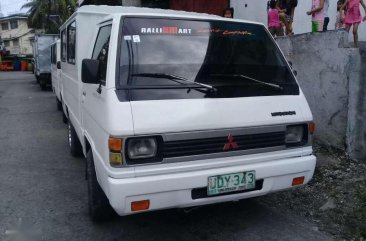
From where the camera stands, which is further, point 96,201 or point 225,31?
point 225,31

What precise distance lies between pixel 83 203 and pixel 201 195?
6.21 feet

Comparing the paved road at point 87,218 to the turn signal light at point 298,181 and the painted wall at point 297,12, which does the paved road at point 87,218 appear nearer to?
the turn signal light at point 298,181

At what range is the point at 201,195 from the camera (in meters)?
3.20

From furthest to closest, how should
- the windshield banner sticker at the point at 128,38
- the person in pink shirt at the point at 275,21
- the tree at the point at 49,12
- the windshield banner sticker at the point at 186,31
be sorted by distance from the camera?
the tree at the point at 49,12
the person in pink shirt at the point at 275,21
the windshield banner sticker at the point at 186,31
the windshield banner sticker at the point at 128,38

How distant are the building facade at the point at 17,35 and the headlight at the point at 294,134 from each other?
200 feet

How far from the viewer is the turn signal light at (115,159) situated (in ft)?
9.79

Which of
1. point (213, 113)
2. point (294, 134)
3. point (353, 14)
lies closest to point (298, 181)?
point (294, 134)

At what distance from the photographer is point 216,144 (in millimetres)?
3207

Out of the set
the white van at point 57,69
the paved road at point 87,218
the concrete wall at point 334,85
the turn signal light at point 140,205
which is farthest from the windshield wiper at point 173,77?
the white van at point 57,69

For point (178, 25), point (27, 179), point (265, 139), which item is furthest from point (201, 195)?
point (27, 179)

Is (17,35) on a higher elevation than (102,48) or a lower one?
higher

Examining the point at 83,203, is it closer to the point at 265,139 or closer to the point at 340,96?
the point at 265,139

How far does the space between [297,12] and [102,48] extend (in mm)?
6387

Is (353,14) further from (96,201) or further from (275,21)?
(96,201)
